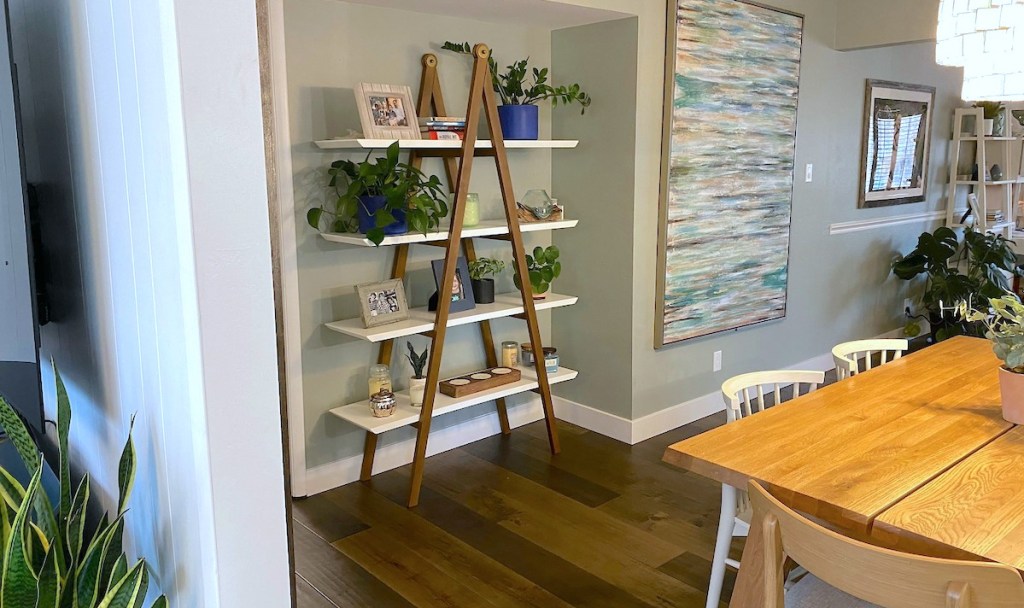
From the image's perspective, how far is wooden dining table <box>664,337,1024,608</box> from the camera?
4.88 ft

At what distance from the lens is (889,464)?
5.80 feet

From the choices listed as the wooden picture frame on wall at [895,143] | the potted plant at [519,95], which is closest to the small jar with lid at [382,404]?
the potted plant at [519,95]

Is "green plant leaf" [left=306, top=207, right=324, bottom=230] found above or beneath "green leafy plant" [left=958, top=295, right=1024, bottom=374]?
above

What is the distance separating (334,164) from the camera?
2.98 m

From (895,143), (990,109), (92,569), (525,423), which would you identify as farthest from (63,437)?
(990,109)

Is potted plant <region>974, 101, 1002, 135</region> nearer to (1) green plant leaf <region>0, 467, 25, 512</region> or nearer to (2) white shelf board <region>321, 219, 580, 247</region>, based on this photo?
(2) white shelf board <region>321, 219, 580, 247</region>

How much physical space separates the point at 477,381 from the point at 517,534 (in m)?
0.75

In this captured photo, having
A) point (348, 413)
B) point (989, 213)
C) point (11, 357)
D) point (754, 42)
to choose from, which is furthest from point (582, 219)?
point (989, 213)

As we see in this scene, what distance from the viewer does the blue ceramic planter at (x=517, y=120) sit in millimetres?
3354

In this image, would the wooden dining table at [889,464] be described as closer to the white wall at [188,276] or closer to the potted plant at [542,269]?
the white wall at [188,276]

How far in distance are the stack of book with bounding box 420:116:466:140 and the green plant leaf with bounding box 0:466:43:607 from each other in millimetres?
2133

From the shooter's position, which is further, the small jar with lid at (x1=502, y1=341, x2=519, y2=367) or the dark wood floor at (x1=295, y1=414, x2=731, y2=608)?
the small jar with lid at (x1=502, y1=341, x2=519, y2=367)

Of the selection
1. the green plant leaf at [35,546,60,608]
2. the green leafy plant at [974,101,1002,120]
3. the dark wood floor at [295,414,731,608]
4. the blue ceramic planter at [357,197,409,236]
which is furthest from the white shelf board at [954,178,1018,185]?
the green plant leaf at [35,546,60,608]

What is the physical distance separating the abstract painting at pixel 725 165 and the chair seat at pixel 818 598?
2062 millimetres
